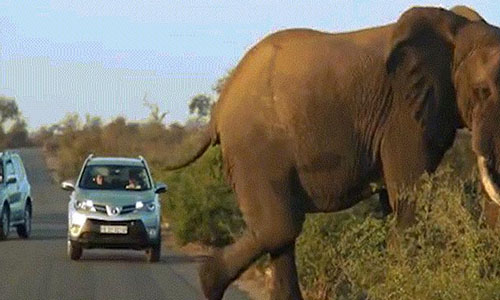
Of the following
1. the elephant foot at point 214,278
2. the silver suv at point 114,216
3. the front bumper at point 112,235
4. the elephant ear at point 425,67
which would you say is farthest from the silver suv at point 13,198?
the elephant ear at point 425,67

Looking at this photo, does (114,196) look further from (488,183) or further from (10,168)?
(488,183)

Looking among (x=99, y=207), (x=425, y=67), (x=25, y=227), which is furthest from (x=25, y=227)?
(x=425, y=67)

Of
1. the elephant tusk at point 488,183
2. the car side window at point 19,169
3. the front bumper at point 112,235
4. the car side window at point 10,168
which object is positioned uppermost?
the elephant tusk at point 488,183

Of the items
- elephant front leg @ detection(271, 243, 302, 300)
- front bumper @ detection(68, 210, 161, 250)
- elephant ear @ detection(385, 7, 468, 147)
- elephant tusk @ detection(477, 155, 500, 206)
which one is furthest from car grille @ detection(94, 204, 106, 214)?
elephant tusk @ detection(477, 155, 500, 206)

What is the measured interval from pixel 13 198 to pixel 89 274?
851cm

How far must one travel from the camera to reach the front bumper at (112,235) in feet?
84.0

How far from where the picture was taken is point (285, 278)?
9781mm

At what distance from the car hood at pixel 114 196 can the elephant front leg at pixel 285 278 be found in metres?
16.3

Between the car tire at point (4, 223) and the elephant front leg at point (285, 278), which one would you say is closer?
the elephant front leg at point (285, 278)

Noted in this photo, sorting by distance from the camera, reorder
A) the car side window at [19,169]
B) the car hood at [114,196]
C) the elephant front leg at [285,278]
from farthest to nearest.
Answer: the car side window at [19,169], the car hood at [114,196], the elephant front leg at [285,278]

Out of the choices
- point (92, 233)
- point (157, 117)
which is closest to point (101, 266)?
point (92, 233)

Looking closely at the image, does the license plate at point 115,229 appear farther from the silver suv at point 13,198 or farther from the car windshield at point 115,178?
the silver suv at point 13,198

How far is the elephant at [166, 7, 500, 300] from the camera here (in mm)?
8945

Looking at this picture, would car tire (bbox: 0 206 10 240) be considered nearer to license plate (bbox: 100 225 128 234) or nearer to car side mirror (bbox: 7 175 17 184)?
car side mirror (bbox: 7 175 17 184)
